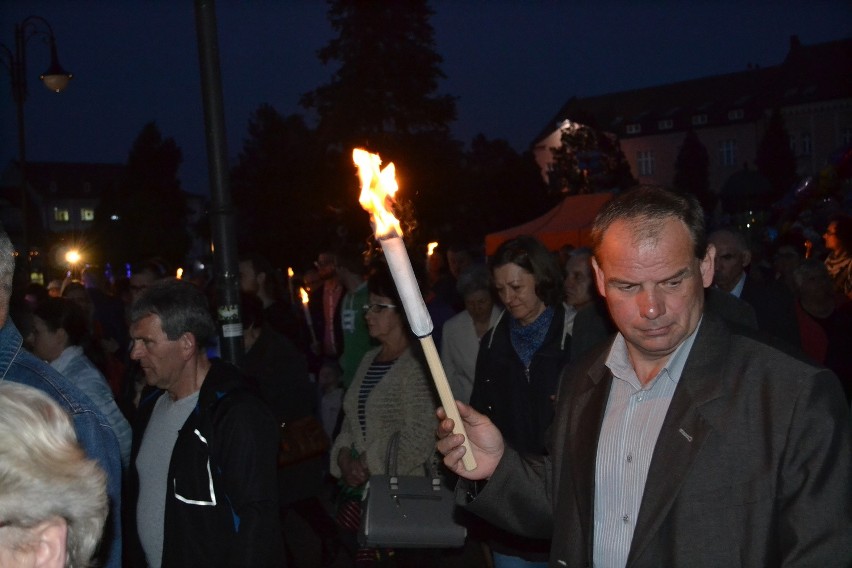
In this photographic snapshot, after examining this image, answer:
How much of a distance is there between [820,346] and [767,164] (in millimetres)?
77245

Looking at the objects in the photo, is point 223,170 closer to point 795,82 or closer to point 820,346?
point 820,346

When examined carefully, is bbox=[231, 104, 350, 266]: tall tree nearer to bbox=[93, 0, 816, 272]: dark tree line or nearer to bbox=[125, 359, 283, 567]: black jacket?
bbox=[93, 0, 816, 272]: dark tree line

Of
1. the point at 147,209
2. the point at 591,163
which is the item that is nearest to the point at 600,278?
the point at 591,163

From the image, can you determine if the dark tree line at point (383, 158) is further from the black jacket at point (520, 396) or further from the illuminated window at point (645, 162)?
the illuminated window at point (645, 162)

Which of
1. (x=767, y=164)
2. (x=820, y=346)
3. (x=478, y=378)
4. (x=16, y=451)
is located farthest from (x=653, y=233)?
(x=767, y=164)

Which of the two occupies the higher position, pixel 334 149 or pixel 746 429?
pixel 334 149

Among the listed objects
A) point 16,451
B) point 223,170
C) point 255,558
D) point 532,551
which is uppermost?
point 223,170

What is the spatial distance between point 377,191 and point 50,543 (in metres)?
1.40

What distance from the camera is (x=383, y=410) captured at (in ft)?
18.1

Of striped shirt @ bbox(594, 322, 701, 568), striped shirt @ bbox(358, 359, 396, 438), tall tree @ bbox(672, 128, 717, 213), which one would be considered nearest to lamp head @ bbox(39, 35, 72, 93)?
striped shirt @ bbox(358, 359, 396, 438)

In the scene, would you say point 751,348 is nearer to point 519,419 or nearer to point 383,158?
point 519,419

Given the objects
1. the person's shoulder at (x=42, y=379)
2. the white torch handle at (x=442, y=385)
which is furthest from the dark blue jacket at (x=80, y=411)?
the white torch handle at (x=442, y=385)

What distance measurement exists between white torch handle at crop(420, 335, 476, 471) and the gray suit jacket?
1.73 feet

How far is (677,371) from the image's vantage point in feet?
9.05
